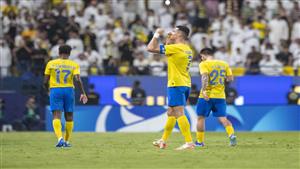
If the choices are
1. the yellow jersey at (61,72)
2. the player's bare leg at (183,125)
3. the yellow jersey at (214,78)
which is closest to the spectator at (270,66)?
the yellow jersey at (214,78)

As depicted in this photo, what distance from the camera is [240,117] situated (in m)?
30.2

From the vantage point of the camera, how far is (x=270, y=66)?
31.6 m

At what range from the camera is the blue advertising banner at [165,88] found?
102 ft

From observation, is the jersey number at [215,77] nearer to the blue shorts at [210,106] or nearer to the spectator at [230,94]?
the blue shorts at [210,106]

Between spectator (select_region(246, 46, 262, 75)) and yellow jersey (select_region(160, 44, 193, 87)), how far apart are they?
14633 millimetres

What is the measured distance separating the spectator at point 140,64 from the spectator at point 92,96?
176 cm

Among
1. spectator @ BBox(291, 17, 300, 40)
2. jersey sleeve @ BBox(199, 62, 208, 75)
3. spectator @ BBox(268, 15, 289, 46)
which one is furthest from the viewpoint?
spectator @ BBox(268, 15, 289, 46)

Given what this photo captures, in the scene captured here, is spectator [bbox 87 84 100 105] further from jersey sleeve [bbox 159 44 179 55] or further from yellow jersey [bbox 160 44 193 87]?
jersey sleeve [bbox 159 44 179 55]

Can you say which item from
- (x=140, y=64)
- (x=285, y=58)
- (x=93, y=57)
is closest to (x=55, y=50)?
(x=93, y=57)

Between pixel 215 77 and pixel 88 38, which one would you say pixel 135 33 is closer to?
pixel 88 38

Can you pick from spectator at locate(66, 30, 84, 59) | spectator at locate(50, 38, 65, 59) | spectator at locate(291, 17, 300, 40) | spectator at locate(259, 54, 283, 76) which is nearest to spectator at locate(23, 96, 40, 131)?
spectator at locate(50, 38, 65, 59)

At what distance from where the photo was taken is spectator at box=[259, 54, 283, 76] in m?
31.8

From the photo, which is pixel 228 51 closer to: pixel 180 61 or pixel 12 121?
pixel 12 121

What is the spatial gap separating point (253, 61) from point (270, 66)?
35.0 inches
